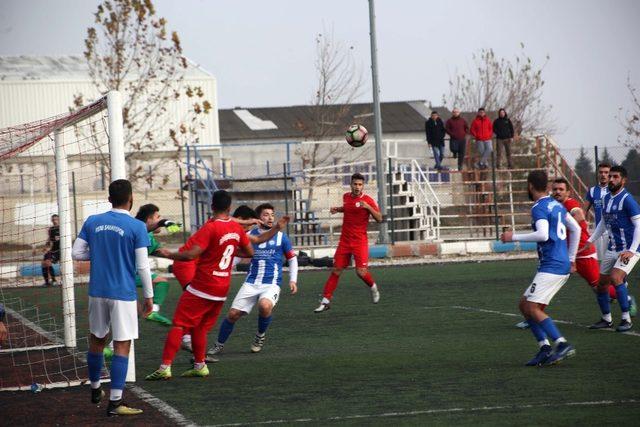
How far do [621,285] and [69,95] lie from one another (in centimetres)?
3971

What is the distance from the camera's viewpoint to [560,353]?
969 centimetres

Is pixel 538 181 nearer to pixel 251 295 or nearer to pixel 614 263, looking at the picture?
pixel 614 263

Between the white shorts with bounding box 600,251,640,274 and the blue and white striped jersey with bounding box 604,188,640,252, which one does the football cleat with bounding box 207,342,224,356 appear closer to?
the white shorts with bounding box 600,251,640,274

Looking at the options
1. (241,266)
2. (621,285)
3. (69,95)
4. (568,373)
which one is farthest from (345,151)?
(568,373)

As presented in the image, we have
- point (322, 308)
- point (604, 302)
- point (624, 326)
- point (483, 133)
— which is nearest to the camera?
point (624, 326)

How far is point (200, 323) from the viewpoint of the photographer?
32.6ft

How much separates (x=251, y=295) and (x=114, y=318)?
323cm

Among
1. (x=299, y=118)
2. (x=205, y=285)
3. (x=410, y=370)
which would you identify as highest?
(x=299, y=118)

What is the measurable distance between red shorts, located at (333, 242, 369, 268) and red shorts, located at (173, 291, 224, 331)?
621 centimetres

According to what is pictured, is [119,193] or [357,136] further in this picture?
[357,136]

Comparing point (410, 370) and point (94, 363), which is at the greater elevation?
point (94, 363)

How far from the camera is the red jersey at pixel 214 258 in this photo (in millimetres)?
9852

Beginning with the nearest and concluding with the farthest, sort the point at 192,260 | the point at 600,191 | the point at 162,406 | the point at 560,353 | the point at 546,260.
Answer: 1. the point at 162,406
2. the point at 560,353
3. the point at 546,260
4. the point at 192,260
5. the point at 600,191

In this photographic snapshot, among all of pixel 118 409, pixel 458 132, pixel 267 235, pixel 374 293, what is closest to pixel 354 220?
pixel 374 293
